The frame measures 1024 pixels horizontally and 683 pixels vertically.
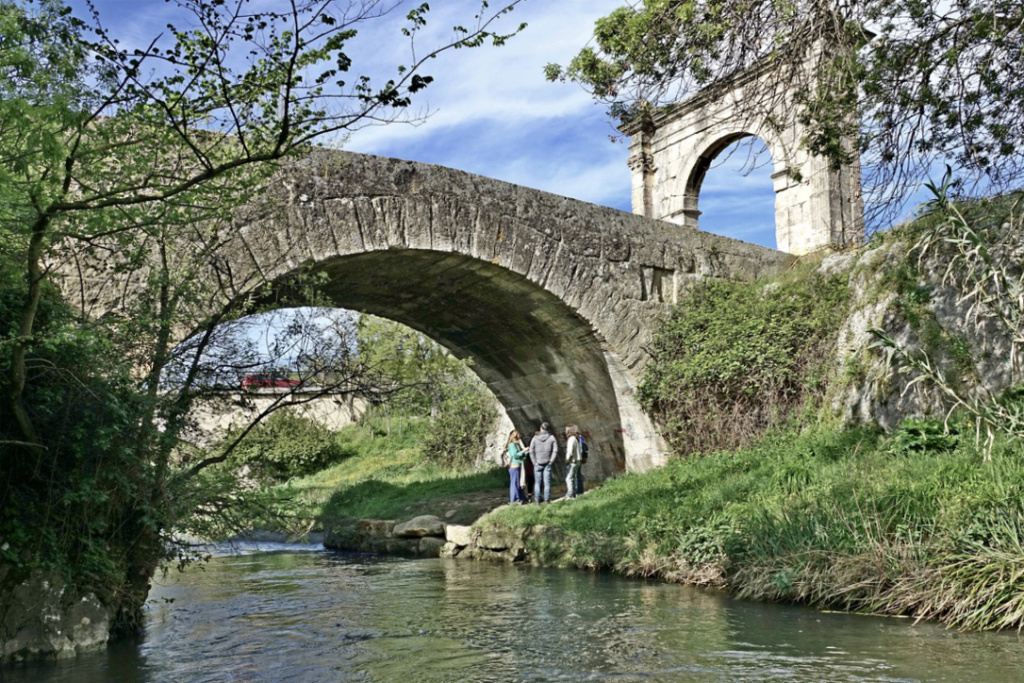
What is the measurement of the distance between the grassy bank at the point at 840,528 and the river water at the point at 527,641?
22cm

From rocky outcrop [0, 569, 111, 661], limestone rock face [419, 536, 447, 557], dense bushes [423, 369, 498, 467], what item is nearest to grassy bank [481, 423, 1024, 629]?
limestone rock face [419, 536, 447, 557]

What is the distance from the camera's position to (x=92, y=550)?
508 centimetres

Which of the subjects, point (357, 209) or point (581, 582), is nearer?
point (581, 582)

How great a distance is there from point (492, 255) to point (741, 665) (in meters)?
5.44

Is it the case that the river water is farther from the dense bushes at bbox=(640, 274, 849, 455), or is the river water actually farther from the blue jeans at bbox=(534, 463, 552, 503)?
the blue jeans at bbox=(534, 463, 552, 503)

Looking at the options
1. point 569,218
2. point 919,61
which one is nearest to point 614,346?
point 569,218

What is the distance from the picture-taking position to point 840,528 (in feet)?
19.7

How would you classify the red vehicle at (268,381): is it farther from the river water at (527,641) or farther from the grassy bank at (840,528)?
the grassy bank at (840,528)

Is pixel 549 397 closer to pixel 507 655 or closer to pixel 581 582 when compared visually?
pixel 581 582

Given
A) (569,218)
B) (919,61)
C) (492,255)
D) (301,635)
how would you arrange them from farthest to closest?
(569,218)
(492,255)
(919,61)
(301,635)

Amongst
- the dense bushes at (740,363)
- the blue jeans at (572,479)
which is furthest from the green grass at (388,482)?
the dense bushes at (740,363)

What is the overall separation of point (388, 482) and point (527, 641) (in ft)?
37.3

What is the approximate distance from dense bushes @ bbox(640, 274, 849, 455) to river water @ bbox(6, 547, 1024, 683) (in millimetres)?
3134

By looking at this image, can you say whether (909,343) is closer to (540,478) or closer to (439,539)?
(540,478)
